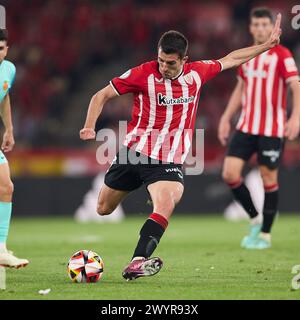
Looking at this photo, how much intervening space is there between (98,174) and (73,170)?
0.72 meters

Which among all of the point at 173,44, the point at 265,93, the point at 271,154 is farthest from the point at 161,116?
the point at 265,93

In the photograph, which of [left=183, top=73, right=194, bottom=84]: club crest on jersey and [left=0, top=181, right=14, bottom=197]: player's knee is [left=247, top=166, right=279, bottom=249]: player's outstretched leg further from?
[left=0, top=181, right=14, bottom=197]: player's knee

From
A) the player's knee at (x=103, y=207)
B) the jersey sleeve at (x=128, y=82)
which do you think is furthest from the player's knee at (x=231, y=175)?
the jersey sleeve at (x=128, y=82)

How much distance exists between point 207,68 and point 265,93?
2479 mm

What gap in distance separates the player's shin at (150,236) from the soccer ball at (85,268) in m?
0.30

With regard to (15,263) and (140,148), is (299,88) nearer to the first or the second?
(140,148)

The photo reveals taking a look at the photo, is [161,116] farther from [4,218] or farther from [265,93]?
[265,93]

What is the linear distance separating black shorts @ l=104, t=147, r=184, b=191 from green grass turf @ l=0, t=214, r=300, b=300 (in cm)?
72

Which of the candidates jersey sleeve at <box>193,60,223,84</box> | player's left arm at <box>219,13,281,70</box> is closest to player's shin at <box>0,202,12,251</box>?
jersey sleeve at <box>193,60,223,84</box>

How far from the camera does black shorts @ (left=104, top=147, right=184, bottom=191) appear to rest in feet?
22.6
